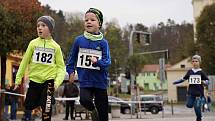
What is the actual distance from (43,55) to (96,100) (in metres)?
1.23

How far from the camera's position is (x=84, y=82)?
7.39 metres

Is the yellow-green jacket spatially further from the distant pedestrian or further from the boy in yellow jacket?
the distant pedestrian

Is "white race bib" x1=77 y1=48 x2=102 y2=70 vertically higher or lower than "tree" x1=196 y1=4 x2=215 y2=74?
lower

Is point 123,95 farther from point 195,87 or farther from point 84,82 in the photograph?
point 84,82

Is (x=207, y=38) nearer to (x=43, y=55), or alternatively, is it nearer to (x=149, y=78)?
(x=43, y=55)

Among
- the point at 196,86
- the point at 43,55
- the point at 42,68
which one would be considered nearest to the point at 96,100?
the point at 42,68

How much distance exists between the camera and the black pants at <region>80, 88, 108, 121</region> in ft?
23.8

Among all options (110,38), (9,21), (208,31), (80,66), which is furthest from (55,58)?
(110,38)

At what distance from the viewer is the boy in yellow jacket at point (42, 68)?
7.78m

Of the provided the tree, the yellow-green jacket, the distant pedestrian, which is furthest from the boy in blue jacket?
the tree

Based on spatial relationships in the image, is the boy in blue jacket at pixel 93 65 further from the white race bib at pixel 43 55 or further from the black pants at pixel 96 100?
the white race bib at pixel 43 55

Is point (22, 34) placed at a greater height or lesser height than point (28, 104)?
greater

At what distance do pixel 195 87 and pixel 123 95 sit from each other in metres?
69.3

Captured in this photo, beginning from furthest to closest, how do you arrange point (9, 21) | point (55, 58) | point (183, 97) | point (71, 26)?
point (71, 26), point (183, 97), point (9, 21), point (55, 58)
